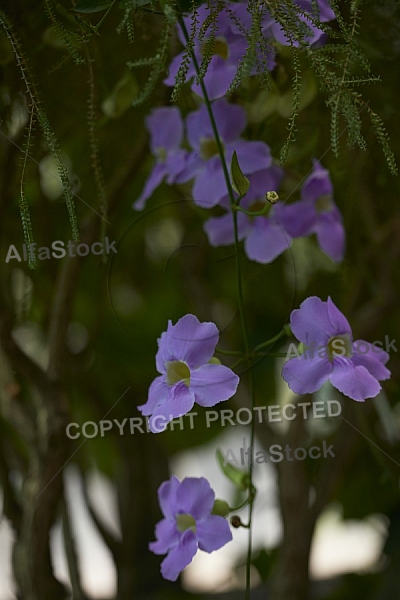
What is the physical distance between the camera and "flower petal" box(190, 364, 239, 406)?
0.28 metres

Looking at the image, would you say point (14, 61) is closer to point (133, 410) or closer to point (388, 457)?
point (133, 410)

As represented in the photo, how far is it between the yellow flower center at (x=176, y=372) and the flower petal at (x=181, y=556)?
9 cm

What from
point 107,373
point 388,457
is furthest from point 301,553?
point 107,373

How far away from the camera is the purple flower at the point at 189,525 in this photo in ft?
1.09

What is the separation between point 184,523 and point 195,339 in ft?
0.39

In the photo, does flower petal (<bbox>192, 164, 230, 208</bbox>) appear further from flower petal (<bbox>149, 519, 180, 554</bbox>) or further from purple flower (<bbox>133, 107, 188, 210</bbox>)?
flower petal (<bbox>149, 519, 180, 554</bbox>)

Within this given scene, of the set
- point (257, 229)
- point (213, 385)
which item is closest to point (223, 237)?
point (257, 229)

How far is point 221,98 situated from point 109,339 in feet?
0.66

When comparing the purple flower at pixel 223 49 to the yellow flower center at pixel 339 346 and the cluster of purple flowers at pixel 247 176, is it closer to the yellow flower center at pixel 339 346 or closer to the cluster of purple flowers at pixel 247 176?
the cluster of purple flowers at pixel 247 176

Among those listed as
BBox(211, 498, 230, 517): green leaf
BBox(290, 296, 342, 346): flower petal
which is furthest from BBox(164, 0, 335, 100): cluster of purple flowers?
BBox(211, 498, 230, 517): green leaf

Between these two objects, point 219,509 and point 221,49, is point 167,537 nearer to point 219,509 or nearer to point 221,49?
point 219,509

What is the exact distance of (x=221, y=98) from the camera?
14.6 inches

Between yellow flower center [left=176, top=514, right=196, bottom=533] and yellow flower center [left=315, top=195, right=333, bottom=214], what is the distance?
20 centimetres

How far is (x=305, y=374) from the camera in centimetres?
29
